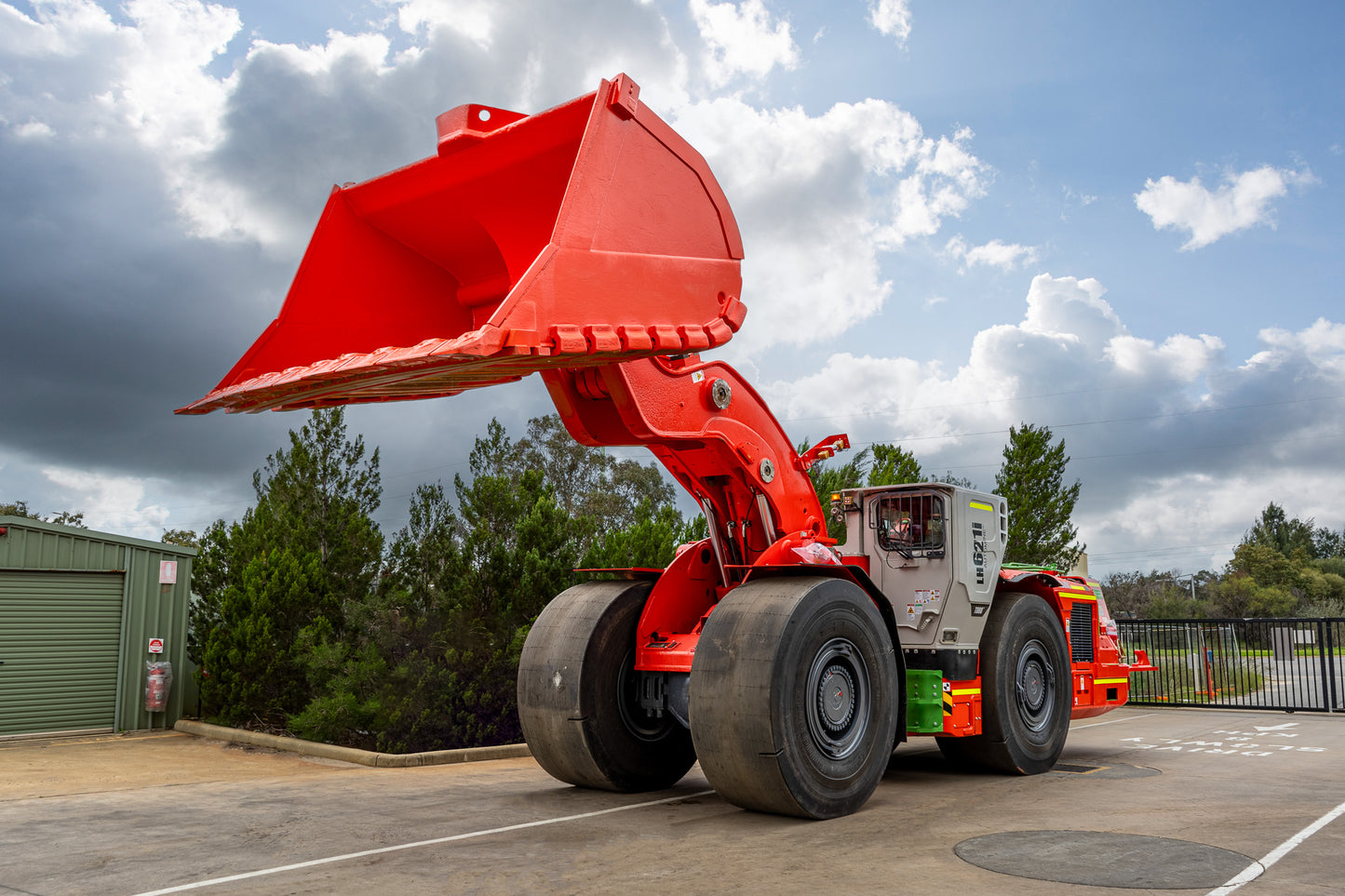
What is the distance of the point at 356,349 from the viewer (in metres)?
7.54

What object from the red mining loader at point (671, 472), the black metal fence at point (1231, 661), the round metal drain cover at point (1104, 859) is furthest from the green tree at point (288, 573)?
the black metal fence at point (1231, 661)

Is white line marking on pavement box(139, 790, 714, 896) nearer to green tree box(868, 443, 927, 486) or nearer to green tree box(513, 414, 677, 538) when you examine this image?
green tree box(868, 443, 927, 486)

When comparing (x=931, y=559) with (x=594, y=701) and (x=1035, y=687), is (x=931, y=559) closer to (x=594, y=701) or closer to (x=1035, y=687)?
(x=1035, y=687)

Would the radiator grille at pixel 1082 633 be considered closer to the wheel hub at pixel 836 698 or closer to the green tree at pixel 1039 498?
the wheel hub at pixel 836 698

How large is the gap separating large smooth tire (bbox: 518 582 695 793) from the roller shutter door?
9323 mm

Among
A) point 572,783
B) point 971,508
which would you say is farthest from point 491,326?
point 971,508

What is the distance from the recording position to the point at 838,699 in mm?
7848

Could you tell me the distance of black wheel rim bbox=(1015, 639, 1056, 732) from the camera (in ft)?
32.9

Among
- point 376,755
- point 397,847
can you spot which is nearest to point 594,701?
point 397,847

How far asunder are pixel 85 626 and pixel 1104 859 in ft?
46.6

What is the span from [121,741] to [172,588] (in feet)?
8.26

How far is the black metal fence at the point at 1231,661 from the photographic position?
720 inches

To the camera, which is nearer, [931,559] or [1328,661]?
[931,559]

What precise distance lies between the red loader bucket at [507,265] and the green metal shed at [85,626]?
32.4ft
